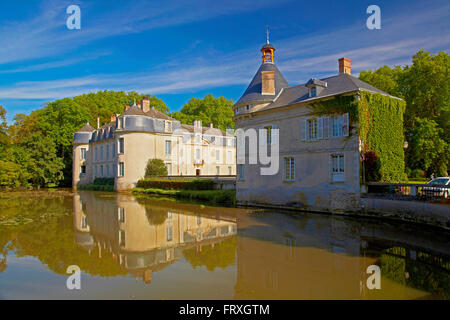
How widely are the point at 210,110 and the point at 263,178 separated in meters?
38.1

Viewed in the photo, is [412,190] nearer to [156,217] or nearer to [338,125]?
[338,125]

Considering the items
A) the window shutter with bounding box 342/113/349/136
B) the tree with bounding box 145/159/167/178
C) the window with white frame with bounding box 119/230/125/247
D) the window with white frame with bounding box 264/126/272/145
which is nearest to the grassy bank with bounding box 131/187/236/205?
the tree with bounding box 145/159/167/178

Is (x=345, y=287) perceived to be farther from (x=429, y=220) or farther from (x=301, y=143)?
(x=301, y=143)

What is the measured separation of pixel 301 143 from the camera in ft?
50.9

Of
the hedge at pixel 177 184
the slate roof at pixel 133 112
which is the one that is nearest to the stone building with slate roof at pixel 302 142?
the hedge at pixel 177 184

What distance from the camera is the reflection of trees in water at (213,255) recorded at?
7.00m

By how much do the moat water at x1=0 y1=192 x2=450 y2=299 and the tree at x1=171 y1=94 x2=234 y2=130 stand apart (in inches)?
1608

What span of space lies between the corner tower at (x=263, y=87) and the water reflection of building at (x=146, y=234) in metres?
7.07

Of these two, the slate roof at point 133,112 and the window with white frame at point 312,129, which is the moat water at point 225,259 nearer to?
the window with white frame at point 312,129

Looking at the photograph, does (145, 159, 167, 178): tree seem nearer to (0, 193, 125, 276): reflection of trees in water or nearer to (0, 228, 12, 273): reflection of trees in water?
(0, 193, 125, 276): reflection of trees in water

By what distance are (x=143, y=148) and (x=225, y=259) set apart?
2426 cm

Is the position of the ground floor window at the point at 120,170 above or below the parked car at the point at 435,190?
above

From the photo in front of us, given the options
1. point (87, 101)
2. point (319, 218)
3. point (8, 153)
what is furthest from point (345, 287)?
point (87, 101)

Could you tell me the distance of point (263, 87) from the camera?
1783 centimetres
